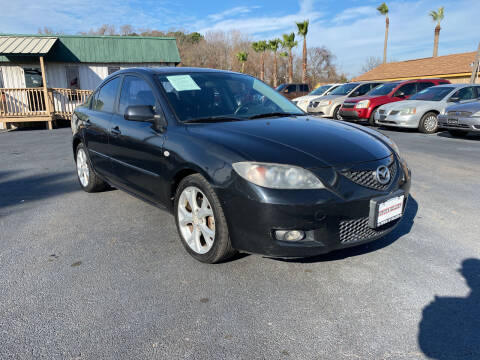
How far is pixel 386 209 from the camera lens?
270cm

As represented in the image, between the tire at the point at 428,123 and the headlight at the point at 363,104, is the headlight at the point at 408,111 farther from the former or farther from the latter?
the headlight at the point at 363,104

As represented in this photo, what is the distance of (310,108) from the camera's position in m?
15.7

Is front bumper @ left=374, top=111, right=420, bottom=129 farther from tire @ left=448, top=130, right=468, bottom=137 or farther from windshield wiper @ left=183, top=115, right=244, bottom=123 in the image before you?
windshield wiper @ left=183, top=115, right=244, bottom=123

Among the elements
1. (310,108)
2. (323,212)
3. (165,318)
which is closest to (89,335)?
(165,318)

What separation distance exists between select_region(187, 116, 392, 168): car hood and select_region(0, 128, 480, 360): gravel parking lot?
2.84ft

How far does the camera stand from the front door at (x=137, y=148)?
3.27m

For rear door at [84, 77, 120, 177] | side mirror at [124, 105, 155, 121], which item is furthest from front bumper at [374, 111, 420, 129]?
side mirror at [124, 105, 155, 121]

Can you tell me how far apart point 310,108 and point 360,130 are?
12.6 m

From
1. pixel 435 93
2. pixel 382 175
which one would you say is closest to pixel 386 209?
pixel 382 175

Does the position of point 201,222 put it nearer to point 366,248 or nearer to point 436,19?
point 366,248

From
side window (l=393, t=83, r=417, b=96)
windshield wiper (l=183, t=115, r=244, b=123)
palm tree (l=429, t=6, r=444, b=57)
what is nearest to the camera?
windshield wiper (l=183, t=115, r=244, b=123)

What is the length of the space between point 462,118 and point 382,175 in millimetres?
8310

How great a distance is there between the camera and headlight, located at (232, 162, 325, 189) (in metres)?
2.45

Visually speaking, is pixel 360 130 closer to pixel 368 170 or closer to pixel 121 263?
pixel 368 170
